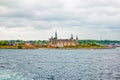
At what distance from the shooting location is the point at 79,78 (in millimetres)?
71250

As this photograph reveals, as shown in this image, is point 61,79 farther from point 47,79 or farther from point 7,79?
point 7,79

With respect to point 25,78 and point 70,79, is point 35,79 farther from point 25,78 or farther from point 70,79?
point 70,79

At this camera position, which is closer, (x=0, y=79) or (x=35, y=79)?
(x=0, y=79)

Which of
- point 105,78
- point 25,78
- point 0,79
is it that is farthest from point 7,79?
point 105,78

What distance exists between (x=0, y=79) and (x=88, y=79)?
744 inches

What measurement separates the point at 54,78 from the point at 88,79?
7.44 m

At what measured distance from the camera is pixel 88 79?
69500 millimetres

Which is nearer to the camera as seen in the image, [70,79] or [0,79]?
[0,79]

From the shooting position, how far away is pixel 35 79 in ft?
225


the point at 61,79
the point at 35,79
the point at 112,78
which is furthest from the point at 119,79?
the point at 35,79

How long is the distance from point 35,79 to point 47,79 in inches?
101

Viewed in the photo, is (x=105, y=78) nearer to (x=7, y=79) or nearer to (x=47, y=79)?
(x=47, y=79)

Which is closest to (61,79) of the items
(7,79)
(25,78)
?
(25,78)

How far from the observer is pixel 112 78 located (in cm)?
6981
